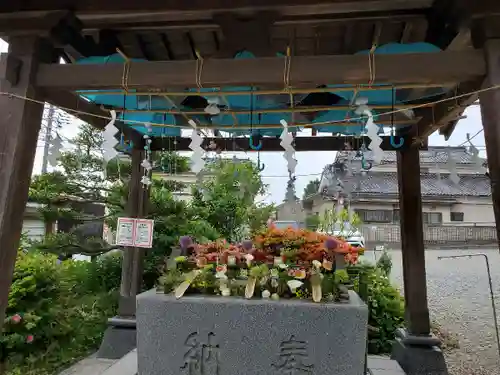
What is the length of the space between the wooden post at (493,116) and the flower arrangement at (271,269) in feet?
3.74

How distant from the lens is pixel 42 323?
4.54 metres

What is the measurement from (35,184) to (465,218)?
2281 cm

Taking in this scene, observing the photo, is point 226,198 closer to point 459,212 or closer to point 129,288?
point 129,288

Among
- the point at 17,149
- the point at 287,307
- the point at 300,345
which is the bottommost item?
the point at 300,345

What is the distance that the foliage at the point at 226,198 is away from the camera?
8143mm

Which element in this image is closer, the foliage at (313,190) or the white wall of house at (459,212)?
the foliage at (313,190)

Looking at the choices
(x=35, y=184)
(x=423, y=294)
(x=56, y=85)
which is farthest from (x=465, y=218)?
(x=56, y=85)

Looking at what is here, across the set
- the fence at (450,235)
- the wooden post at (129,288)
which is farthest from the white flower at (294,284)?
the fence at (450,235)

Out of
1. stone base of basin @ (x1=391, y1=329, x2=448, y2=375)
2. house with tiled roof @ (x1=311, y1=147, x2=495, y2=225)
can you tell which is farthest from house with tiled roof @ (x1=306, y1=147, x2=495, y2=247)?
stone base of basin @ (x1=391, y1=329, x2=448, y2=375)

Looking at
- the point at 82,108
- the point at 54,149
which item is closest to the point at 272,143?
the point at 82,108

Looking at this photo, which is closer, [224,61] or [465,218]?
[224,61]

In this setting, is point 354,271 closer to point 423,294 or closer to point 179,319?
point 423,294

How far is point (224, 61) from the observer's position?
2.60m

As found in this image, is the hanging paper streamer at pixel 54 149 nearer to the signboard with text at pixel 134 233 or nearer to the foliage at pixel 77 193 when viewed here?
the signboard with text at pixel 134 233
